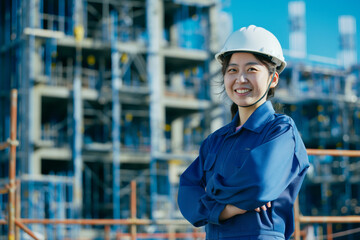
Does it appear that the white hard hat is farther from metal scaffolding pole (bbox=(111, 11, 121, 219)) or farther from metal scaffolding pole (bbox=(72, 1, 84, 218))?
metal scaffolding pole (bbox=(111, 11, 121, 219))

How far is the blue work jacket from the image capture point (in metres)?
2.14

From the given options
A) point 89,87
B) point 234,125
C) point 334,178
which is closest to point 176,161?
point 89,87

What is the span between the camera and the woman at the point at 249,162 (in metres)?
2.16

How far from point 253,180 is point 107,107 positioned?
72.7 ft

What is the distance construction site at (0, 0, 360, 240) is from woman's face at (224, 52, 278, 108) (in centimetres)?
1762

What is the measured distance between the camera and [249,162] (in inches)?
85.0

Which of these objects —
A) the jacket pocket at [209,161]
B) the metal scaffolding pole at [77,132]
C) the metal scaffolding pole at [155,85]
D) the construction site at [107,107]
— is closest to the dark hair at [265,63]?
the jacket pocket at [209,161]

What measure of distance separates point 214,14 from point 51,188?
1111cm

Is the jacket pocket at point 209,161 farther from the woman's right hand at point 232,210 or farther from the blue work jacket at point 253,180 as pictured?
the woman's right hand at point 232,210

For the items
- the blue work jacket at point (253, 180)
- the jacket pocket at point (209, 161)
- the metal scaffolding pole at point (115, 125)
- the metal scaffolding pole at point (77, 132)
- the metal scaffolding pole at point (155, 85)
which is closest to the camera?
the blue work jacket at point (253, 180)

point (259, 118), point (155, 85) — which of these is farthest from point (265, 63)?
point (155, 85)

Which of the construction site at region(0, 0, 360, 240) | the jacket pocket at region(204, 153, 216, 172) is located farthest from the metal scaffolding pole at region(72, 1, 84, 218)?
the jacket pocket at region(204, 153, 216, 172)

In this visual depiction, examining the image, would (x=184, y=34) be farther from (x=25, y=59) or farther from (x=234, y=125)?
(x=234, y=125)

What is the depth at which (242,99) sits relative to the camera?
7.97 feet
